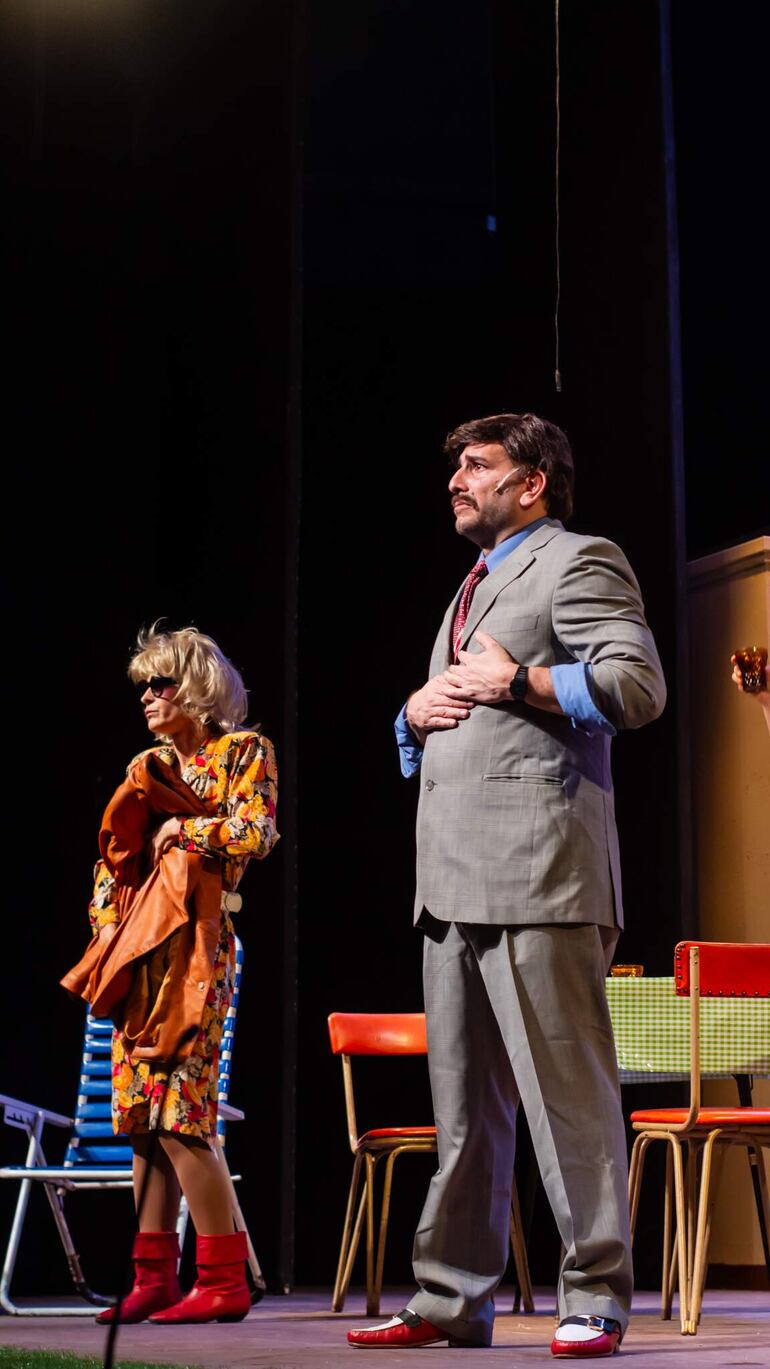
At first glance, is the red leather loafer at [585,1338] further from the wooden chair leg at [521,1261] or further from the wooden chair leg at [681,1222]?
the wooden chair leg at [521,1261]

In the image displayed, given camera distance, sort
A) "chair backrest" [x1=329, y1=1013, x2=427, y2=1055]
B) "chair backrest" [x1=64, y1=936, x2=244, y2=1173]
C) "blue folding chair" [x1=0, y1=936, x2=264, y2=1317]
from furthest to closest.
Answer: "chair backrest" [x1=64, y1=936, x2=244, y2=1173], "chair backrest" [x1=329, y1=1013, x2=427, y2=1055], "blue folding chair" [x1=0, y1=936, x2=264, y2=1317]

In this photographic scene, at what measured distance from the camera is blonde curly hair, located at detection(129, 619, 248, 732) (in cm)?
387

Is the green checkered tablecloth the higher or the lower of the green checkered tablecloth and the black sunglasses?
the lower

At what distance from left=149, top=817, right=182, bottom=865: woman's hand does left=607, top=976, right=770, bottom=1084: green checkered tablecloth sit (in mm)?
1143

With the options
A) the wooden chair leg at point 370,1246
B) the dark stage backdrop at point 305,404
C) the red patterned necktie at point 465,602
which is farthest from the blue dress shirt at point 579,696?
the dark stage backdrop at point 305,404

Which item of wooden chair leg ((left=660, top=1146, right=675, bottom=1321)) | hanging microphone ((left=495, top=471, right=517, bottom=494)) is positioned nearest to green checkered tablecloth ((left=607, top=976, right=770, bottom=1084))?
wooden chair leg ((left=660, top=1146, right=675, bottom=1321))

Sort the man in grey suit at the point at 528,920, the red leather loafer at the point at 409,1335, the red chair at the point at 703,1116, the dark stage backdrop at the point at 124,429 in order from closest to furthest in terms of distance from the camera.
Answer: the man in grey suit at the point at 528,920, the red leather loafer at the point at 409,1335, the red chair at the point at 703,1116, the dark stage backdrop at the point at 124,429

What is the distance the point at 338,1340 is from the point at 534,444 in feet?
5.83

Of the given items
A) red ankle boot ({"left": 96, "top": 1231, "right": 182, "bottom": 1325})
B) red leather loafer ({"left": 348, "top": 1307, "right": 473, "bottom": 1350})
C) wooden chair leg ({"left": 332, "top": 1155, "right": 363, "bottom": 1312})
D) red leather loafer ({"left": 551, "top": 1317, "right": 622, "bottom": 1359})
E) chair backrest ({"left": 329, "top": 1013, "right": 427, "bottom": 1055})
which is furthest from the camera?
chair backrest ({"left": 329, "top": 1013, "right": 427, "bottom": 1055})

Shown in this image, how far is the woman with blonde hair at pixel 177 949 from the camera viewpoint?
3514mm

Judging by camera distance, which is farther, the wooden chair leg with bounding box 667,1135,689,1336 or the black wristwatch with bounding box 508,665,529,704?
the wooden chair leg with bounding box 667,1135,689,1336

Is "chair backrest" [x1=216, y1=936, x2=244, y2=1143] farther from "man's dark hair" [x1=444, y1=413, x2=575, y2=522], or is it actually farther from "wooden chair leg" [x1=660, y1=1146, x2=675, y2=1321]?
"man's dark hair" [x1=444, y1=413, x2=575, y2=522]

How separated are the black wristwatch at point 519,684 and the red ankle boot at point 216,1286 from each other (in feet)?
4.91

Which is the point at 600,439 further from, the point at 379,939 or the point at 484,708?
the point at 484,708
